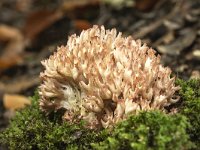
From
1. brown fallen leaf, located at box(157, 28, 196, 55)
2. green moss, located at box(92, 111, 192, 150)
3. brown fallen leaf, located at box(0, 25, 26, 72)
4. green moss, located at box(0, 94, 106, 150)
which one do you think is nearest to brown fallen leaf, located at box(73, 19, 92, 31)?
brown fallen leaf, located at box(0, 25, 26, 72)

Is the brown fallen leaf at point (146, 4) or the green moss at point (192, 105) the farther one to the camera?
the brown fallen leaf at point (146, 4)

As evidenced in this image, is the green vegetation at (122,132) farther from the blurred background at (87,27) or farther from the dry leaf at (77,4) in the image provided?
the dry leaf at (77,4)

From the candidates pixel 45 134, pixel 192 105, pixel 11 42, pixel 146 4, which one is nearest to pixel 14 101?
pixel 45 134

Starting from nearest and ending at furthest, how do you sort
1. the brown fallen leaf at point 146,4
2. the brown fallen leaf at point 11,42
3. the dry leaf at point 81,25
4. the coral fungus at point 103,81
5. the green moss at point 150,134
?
the green moss at point 150,134
the coral fungus at point 103,81
the dry leaf at point 81,25
the brown fallen leaf at point 146,4
the brown fallen leaf at point 11,42

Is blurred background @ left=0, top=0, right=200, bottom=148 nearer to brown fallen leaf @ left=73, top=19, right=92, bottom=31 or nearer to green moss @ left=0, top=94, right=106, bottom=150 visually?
brown fallen leaf @ left=73, top=19, right=92, bottom=31

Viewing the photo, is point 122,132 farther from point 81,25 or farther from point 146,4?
point 146,4

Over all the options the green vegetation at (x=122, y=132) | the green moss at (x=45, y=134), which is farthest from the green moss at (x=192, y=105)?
the green moss at (x=45, y=134)
